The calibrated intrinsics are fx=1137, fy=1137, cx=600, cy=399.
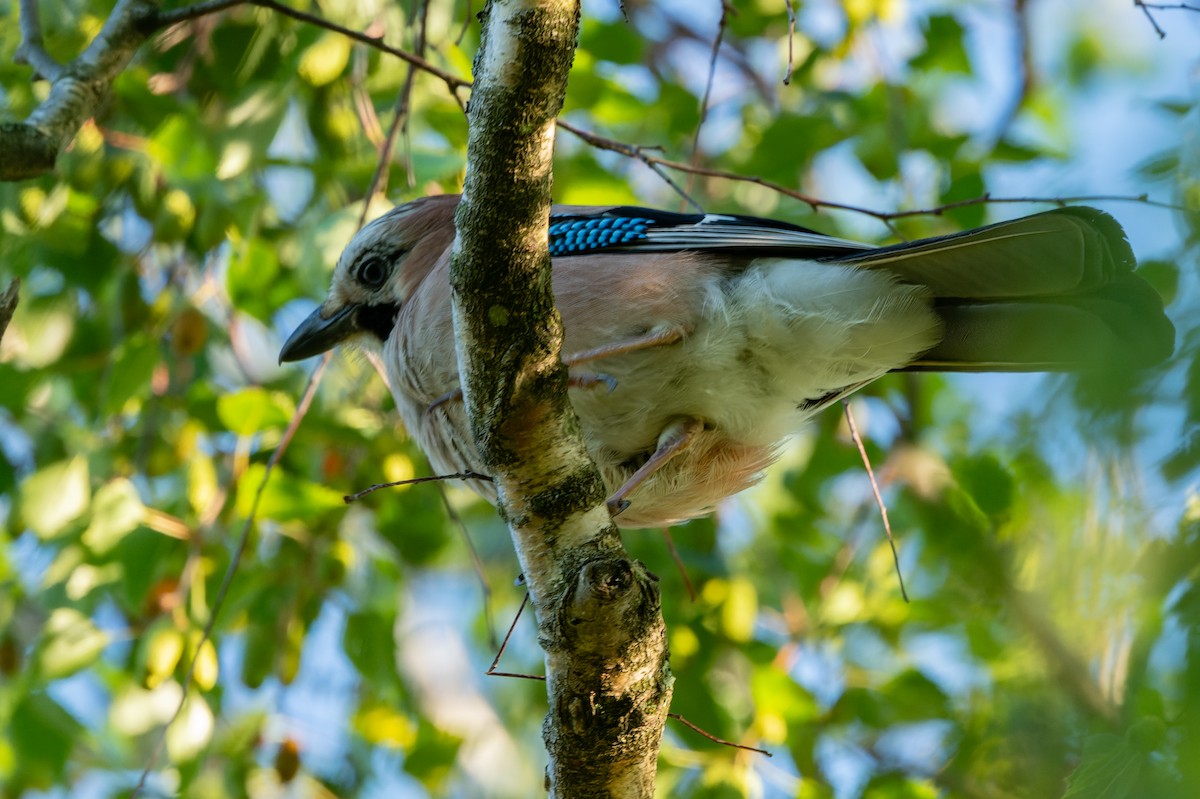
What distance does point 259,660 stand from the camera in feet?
13.0

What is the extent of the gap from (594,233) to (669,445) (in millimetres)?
746

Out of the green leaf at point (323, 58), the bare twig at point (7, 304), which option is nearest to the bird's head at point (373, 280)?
the green leaf at point (323, 58)

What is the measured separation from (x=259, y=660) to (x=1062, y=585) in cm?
324

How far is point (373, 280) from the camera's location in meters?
3.80

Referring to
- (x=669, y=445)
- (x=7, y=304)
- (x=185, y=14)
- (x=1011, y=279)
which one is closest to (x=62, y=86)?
(x=185, y=14)

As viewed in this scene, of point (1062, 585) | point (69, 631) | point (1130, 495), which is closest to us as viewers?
point (1130, 495)

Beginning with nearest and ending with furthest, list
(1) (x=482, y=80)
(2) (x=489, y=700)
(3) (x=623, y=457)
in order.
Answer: (1) (x=482, y=80)
(3) (x=623, y=457)
(2) (x=489, y=700)

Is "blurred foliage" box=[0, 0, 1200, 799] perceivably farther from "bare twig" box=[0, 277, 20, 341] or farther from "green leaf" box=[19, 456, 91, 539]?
"bare twig" box=[0, 277, 20, 341]

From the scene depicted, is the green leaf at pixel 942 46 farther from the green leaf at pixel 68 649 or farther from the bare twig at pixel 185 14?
the green leaf at pixel 68 649

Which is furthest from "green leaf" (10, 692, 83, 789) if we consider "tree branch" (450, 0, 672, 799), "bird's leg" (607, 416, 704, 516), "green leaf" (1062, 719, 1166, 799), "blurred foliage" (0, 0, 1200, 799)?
"green leaf" (1062, 719, 1166, 799)

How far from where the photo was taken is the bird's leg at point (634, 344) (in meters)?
2.89

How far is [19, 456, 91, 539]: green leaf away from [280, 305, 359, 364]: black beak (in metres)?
0.86

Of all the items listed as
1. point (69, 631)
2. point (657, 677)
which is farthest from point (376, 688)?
point (657, 677)

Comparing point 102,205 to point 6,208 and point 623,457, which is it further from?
point 623,457
